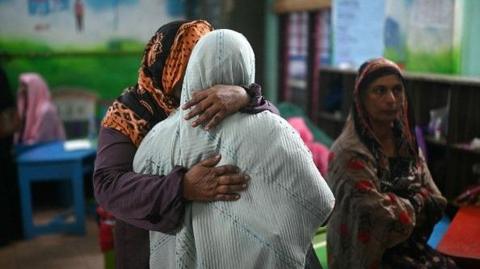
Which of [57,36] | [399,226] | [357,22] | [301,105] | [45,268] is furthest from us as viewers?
[57,36]

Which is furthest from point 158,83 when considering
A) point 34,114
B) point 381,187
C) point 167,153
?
point 34,114

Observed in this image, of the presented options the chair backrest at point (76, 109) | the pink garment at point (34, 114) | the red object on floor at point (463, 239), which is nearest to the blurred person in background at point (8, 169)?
the pink garment at point (34, 114)

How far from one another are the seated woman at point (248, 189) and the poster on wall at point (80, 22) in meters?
4.77

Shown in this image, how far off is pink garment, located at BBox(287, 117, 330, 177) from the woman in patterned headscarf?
2.04m

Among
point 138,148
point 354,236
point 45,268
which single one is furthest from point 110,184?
point 45,268

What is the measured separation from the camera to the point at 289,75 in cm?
524

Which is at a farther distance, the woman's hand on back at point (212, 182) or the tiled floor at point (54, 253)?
the tiled floor at point (54, 253)

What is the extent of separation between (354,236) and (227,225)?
1.00m

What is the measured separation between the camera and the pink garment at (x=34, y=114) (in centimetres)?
459

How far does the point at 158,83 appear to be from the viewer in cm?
137

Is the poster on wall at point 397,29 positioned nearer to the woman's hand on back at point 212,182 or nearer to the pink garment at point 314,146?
the pink garment at point 314,146

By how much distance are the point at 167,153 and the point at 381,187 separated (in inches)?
42.7

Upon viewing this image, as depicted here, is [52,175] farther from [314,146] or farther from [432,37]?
[432,37]

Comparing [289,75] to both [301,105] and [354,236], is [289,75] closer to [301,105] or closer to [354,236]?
[301,105]
